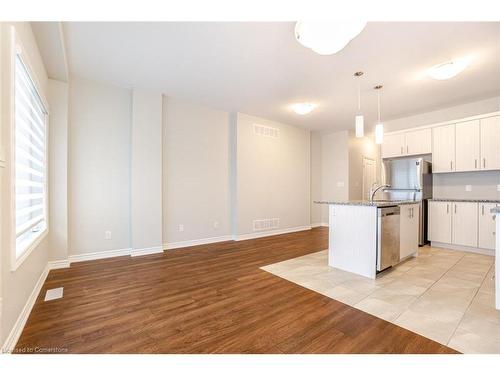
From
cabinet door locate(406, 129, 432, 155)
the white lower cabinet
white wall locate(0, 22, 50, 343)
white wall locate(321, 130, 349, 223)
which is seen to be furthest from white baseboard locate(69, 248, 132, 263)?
cabinet door locate(406, 129, 432, 155)

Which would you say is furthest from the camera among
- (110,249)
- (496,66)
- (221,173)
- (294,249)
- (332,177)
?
(332,177)

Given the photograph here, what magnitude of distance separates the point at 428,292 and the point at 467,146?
134 inches

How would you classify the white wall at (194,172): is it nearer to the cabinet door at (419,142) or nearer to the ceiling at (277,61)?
the ceiling at (277,61)

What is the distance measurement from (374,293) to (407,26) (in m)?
2.78

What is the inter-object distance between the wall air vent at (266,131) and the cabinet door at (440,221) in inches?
141

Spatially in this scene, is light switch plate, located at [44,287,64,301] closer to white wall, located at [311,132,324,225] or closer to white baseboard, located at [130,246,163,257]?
white baseboard, located at [130,246,163,257]

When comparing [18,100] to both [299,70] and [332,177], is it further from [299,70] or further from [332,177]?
A: [332,177]

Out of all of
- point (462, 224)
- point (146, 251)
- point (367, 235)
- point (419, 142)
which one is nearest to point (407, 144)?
point (419, 142)

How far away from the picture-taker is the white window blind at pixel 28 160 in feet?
6.35

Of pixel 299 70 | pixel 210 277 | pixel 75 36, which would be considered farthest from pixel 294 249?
pixel 75 36

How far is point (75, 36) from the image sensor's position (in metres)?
2.54

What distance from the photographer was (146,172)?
3.98 metres

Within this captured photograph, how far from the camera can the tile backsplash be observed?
168 inches

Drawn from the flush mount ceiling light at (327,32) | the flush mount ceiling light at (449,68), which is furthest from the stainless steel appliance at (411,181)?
the flush mount ceiling light at (327,32)
